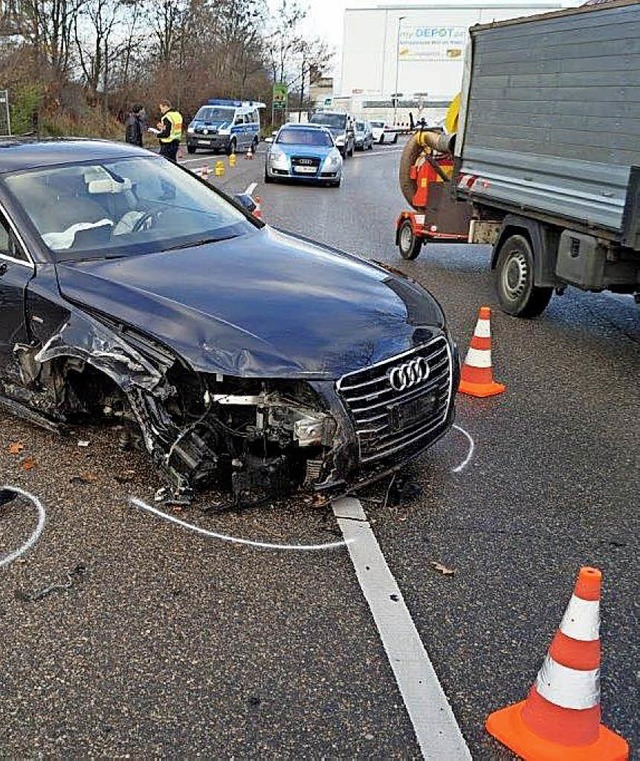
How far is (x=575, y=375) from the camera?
21.4ft

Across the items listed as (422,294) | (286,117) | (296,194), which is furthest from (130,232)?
(286,117)

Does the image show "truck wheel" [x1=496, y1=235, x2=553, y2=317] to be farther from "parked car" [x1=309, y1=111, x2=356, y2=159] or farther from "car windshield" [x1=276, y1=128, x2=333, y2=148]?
"parked car" [x1=309, y1=111, x2=356, y2=159]

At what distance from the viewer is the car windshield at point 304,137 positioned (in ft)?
74.5

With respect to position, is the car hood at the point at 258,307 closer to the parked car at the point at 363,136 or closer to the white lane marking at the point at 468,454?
the white lane marking at the point at 468,454

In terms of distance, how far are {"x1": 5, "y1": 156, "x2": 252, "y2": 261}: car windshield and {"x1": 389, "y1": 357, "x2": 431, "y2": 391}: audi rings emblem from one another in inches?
66.9

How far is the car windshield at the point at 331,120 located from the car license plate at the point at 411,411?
31.9 metres

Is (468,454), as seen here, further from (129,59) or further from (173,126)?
(129,59)

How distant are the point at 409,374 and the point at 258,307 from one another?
0.83 m

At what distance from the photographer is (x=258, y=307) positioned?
4164 mm

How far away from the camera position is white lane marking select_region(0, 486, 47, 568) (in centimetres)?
360

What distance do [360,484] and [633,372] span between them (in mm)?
3609

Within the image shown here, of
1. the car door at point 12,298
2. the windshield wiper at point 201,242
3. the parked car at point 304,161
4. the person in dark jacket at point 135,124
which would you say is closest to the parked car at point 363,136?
the person in dark jacket at point 135,124

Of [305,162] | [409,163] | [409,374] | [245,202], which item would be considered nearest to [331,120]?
[305,162]

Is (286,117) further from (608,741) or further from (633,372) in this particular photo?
(608,741)
